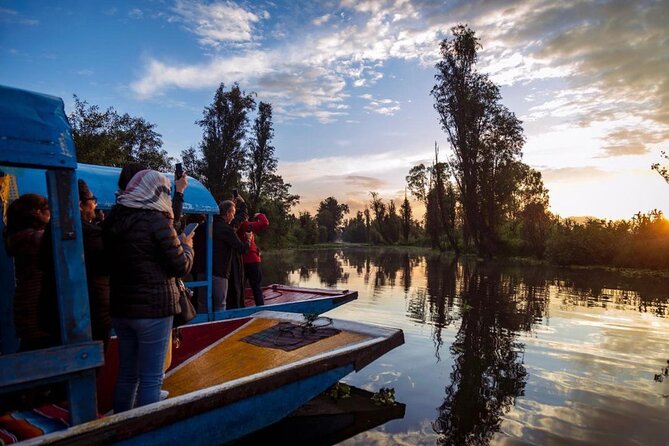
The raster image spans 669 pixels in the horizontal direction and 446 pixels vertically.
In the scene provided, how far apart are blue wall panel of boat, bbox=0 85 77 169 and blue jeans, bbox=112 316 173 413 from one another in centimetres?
125

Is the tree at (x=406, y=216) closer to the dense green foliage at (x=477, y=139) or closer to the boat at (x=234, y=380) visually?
the dense green foliage at (x=477, y=139)

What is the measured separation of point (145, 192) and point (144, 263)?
0.52 meters

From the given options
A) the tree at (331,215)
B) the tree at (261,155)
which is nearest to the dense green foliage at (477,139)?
the tree at (261,155)

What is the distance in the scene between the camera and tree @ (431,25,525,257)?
40.5 meters

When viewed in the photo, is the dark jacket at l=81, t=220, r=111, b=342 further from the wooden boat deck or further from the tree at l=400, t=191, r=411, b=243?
the tree at l=400, t=191, r=411, b=243

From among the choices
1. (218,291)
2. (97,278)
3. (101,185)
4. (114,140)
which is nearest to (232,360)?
(97,278)

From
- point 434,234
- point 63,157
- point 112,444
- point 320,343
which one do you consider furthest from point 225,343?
point 434,234

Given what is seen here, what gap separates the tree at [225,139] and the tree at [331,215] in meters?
77.4

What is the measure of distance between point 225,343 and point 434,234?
194 feet

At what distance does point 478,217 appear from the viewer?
40750 mm

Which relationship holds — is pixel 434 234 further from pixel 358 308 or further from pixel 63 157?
pixel 63 157

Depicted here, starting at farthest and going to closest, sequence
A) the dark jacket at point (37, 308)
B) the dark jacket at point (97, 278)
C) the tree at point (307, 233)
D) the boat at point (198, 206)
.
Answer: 1. the tree at point (307, 233)
2. the boat at point (198, 206)
3. the dark jacket at point (97, 278)
4. the dark jacket at point (37, 308)

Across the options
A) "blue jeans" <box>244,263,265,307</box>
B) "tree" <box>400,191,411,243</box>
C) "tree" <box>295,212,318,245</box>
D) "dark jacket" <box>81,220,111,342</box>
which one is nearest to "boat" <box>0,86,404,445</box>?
"dark jacket" <box>81,220,111,342</box>

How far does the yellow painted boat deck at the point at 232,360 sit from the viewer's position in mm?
4574
